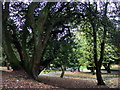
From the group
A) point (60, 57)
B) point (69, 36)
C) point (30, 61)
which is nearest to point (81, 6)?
point (69, 36)

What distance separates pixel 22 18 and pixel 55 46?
362 cm

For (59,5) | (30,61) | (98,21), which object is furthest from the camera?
(59,5)

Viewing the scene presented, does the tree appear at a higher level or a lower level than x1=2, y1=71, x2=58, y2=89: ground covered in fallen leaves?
higher

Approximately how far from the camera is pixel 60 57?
455 inches

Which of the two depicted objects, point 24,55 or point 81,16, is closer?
point 24,55

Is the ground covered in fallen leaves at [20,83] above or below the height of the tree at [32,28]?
below

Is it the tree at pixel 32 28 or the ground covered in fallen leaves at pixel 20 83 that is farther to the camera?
the tree at pixel 32 28

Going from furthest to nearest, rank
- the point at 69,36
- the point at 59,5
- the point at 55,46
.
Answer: the point at 69,36, the point at 55,46, the point at 59,5

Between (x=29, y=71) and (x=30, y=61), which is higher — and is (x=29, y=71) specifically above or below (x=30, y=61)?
below

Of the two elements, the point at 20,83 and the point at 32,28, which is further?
the point at 32,28

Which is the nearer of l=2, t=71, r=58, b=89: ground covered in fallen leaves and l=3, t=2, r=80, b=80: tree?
l=2, t=71, r=58, b=89: ground covered in fallen leaves

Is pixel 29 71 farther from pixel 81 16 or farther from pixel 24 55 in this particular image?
pixel 81 16

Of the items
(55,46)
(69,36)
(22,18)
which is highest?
(22,18)

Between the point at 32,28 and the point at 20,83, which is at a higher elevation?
the point at 32,28
